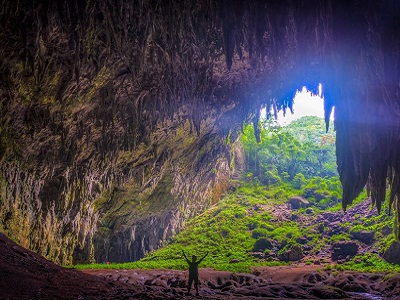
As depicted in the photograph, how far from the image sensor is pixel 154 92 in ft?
45.9

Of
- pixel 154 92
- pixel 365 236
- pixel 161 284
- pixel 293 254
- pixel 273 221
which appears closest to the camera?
pixel 154 92

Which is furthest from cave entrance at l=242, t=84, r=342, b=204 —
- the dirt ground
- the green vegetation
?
the dirt ground

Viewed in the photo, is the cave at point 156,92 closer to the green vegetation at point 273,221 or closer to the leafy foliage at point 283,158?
the green vegetation at point 273,221

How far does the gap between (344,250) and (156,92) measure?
2344cm

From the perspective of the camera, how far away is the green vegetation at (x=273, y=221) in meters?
30.3

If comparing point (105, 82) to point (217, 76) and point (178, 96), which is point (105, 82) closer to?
point (178, 96)

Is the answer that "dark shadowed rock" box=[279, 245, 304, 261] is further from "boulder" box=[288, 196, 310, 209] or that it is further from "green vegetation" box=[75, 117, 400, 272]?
"boulder" box=[288, 196, 310, 209]

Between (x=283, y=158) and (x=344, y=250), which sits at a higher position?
(x=283, y=158)

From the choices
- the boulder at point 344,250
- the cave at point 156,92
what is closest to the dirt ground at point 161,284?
the cave at point 156,92

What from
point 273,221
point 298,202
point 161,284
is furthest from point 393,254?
point 161,284

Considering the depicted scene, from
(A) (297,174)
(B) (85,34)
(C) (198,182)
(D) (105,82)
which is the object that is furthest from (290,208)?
(B) (85,34)

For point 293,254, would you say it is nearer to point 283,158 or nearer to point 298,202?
point 298,202

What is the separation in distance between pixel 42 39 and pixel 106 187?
1066cm

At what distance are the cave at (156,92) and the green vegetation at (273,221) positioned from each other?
7196 millimetres
